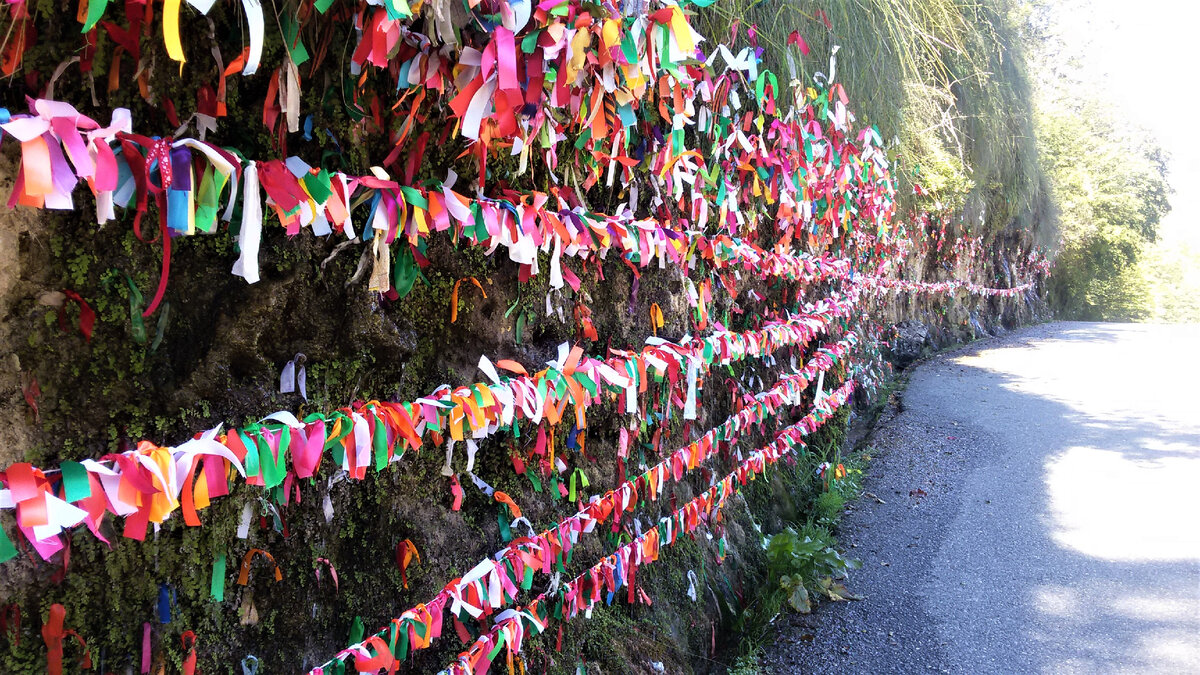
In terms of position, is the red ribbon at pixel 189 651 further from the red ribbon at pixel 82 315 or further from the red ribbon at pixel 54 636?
the red ribbon at pixel 82 315

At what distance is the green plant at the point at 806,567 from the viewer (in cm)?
376

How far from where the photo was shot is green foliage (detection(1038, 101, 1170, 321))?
1964cm

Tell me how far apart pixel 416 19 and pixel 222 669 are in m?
1.33

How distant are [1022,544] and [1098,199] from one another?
2209 cm

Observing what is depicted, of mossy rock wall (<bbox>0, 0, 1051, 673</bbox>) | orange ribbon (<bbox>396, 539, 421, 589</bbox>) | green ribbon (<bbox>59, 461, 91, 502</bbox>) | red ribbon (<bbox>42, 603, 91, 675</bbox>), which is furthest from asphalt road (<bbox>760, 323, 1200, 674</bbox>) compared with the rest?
green ribbon (<bbox>59, 461, 91, 502</bbox>)

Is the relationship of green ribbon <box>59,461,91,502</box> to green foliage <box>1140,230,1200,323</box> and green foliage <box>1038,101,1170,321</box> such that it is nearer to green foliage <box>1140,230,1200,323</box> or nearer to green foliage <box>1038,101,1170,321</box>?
green foliage <box>1038,101,1170,321</box>

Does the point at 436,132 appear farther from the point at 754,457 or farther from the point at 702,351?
the point at 754,457

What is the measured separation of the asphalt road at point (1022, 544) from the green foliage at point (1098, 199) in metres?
11.8

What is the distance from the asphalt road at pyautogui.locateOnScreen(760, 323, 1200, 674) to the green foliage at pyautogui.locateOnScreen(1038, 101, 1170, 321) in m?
11.8

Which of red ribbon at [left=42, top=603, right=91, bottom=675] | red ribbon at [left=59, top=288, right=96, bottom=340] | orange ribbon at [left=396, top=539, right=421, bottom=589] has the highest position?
red ribbon at [left=59, top=288, right=96, bottom=340]

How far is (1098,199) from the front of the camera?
71.9 ft

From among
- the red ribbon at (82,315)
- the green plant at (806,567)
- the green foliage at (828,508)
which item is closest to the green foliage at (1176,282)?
the green foliage at (828,508)

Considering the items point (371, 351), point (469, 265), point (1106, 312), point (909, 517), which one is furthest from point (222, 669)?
point (1106, 312)

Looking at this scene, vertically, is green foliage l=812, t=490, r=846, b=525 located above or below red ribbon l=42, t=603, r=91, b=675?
below
